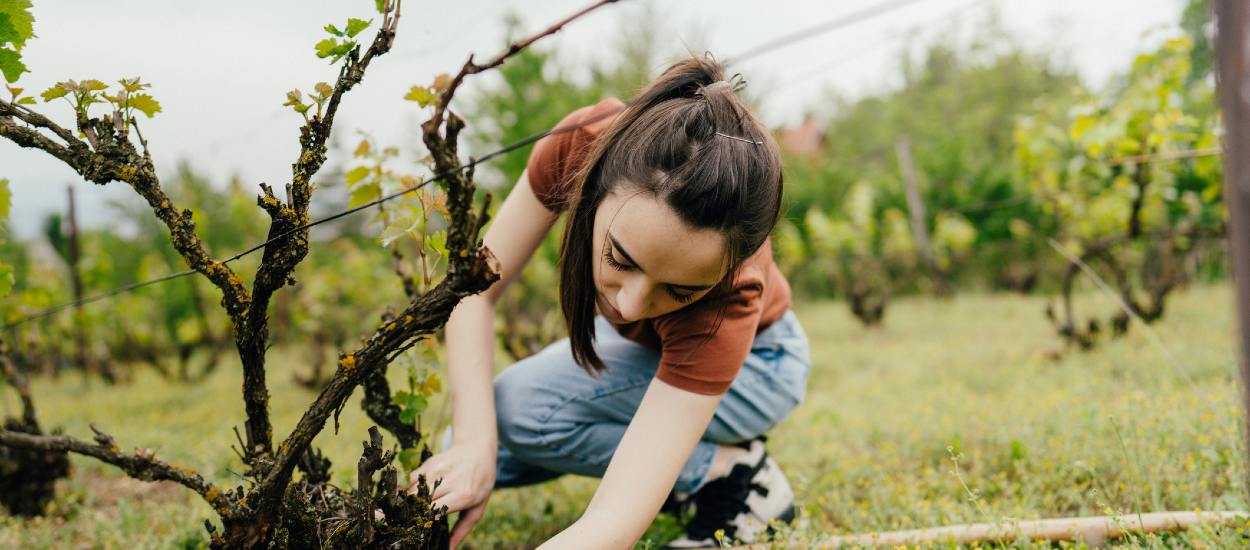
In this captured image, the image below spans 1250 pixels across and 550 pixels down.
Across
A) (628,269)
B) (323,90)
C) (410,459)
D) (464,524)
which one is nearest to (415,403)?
(410,459)

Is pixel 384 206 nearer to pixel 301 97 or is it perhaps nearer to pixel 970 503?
pixel 301 97

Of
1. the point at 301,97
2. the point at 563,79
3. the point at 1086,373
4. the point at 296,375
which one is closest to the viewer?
the point at 301,97

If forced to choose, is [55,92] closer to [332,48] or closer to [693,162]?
[332,48]

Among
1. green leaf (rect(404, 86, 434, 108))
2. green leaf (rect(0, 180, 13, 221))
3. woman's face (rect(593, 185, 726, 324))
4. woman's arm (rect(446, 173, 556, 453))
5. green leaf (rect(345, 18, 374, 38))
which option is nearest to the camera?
green leaf (rect(404, 86, 434, 108))

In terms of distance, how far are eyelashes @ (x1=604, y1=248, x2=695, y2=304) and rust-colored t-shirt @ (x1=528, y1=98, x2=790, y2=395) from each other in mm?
135

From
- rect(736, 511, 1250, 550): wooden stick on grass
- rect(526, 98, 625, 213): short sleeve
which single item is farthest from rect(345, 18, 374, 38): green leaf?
rect(736, 511, 1250, 550): wooden stick on grass

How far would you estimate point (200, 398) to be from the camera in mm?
5227

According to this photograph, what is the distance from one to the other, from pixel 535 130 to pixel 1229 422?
339 inches

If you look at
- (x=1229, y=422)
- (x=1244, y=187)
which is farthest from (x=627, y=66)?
(x=1244, y=187)

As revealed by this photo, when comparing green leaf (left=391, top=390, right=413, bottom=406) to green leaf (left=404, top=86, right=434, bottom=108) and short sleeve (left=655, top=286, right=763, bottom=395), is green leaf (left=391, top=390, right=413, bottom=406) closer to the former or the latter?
short sleeve (left=655, top=286, right=763, bottom=395)

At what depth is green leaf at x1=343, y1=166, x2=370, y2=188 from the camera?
1898mm

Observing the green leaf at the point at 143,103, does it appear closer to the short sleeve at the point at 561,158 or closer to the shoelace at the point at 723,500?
the short sleeve at the point at 561,158

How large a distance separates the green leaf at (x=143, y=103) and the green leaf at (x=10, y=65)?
255 mm

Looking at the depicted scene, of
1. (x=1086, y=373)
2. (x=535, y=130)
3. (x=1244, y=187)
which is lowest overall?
(x=1086, y=373)
